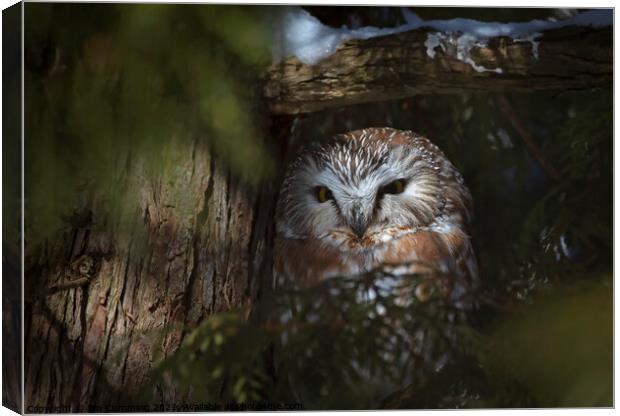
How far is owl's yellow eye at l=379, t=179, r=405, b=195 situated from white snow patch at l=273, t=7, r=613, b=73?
392 millimetres

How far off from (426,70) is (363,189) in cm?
41

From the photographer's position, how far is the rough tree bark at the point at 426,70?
3035mm

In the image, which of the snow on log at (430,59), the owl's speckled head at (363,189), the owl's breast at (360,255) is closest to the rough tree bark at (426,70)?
the snow on log at (430,59)

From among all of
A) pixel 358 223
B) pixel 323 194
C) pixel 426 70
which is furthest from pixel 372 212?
pixel 426 70

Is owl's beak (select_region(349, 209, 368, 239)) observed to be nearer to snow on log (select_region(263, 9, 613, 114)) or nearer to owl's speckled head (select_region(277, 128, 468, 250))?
owl's speckled head (select_region(277, 128, 468, 250))

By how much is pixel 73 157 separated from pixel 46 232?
23cm

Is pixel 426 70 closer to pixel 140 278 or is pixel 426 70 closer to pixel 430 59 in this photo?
pixel 430 59

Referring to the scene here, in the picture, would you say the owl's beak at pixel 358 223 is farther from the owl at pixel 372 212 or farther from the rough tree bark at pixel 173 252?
the rough tree bark at pixel 173 252

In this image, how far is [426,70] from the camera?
3072mm

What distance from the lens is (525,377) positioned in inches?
124

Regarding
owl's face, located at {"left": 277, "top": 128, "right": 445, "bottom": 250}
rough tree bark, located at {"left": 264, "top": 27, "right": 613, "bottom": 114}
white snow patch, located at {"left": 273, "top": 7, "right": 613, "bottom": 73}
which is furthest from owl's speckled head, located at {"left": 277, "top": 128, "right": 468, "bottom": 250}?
white snow patch, located at {"left": 273, "top": 7, "right": 613, "bottom": 73}

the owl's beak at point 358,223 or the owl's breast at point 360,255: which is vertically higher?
the owl's beak at point 358,223

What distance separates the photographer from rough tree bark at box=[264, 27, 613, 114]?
119 inches

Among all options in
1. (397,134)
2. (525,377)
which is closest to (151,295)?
(397,134)
